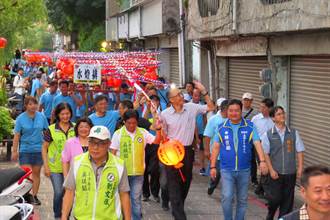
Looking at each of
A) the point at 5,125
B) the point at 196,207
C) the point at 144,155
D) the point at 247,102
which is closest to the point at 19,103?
the point at 5,125

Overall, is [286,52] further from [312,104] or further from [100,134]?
[100,134]

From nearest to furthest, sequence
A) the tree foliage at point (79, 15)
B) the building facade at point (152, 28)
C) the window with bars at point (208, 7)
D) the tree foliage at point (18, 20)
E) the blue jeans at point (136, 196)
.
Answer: the blue jeans at point (136, 196), the window with bars at point (208, 7), the building facade at point (152, 28), the tree foliage at point (18, 20), the tree foliage at point (79, 15)

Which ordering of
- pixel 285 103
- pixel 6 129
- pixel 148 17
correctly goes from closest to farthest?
1. pixel 285 103
2. pixel 6 129
3. pixel 148 17

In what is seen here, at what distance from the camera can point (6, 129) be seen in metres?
14.9

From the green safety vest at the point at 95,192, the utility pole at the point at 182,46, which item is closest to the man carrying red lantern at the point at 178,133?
the green safety vest at the point at 95,192

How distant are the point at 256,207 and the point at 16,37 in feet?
73.9

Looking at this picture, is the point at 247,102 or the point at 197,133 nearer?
the point at 197,133

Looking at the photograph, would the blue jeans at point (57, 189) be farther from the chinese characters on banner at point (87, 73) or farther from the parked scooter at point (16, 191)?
the chinese characters on banner at point (87, 73)

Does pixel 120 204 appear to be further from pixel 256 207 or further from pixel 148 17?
pixel 148 17

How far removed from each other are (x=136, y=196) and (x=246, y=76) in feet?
28.4

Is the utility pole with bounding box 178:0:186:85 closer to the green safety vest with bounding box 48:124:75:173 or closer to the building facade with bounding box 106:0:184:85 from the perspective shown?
the building facade with bounding box 106:0:184:85

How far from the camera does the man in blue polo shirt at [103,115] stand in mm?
9404

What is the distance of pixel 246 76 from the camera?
16.5m

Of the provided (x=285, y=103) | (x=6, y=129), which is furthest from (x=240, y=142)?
(x=6, y=129)
